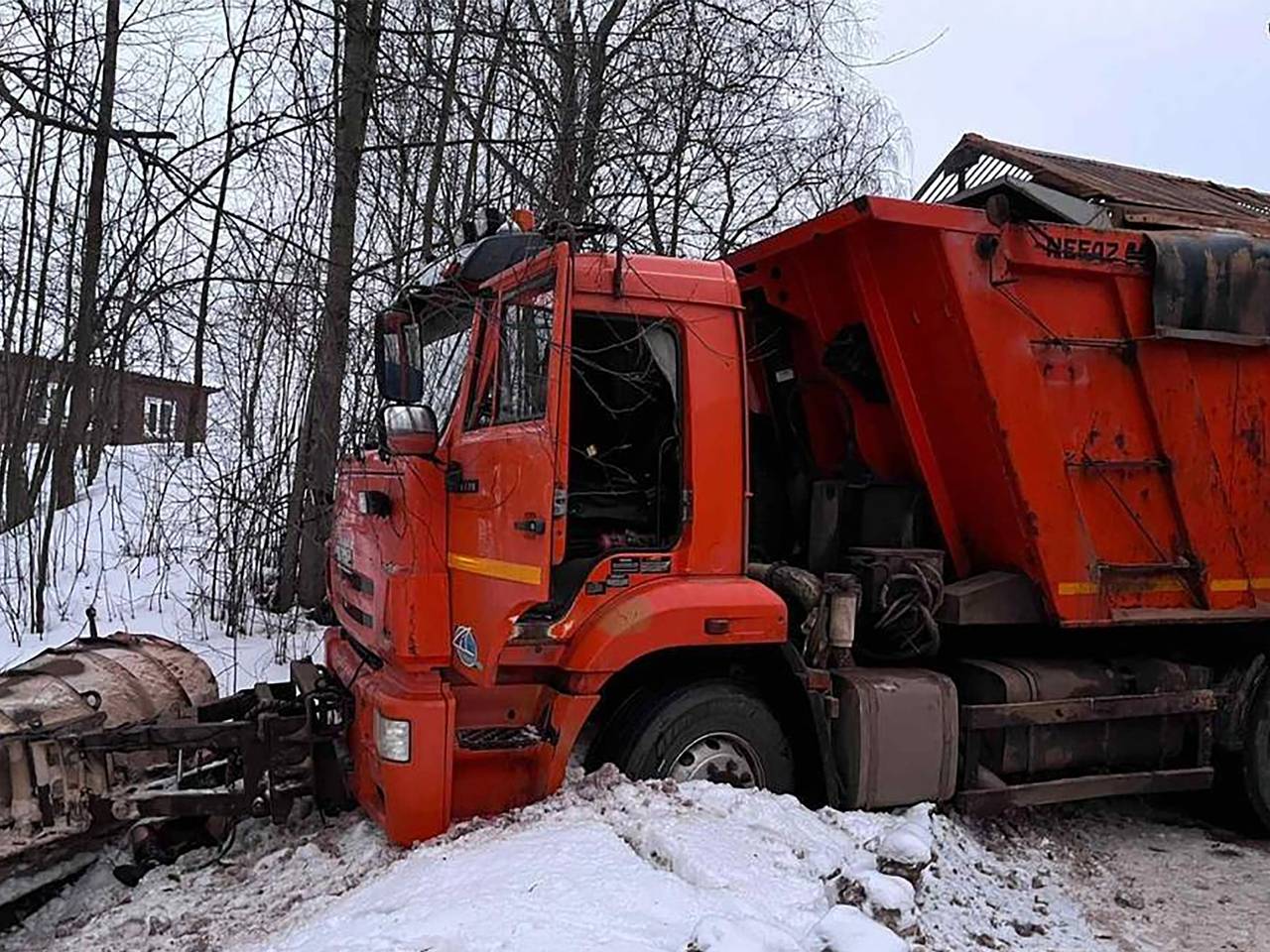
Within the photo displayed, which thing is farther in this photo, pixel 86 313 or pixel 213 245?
pixel 86 313

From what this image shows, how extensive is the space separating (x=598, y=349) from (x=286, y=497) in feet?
18.8

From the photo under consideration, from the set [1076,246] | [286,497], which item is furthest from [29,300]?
[1076,246]

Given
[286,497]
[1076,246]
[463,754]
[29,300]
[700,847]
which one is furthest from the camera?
[29,300]

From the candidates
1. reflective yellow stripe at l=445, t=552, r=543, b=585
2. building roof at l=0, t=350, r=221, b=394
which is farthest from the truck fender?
building roof at l=0, t=350, r=221, b=394

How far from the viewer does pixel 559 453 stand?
14.1 ft

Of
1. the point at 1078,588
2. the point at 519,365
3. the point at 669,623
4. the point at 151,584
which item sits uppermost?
the point at 519,365

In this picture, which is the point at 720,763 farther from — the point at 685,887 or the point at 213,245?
the point at 213,245

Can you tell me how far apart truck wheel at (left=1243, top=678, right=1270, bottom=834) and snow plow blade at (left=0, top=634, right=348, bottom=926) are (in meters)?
5.06

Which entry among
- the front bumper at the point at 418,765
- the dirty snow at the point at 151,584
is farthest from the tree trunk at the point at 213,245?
the front bumper at the point at 418,765

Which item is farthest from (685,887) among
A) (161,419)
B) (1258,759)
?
(161,419)

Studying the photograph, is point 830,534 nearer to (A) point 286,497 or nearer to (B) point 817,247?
(B) point 817,247

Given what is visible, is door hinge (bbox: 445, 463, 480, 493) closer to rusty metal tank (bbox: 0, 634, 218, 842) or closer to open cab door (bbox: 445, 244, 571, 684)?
open cab door (bbox: 445, 244, 571, 684)

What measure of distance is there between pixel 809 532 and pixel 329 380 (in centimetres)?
493

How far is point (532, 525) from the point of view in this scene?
427 centimetres
